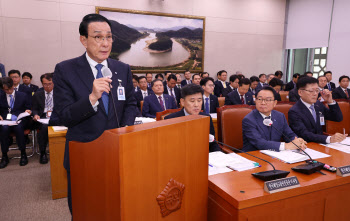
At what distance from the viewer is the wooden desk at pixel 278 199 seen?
117 cm

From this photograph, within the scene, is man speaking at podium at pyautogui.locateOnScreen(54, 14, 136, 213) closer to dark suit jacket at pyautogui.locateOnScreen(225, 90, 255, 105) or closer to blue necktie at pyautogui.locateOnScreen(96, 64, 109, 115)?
blue necktie at pyautogui.locateOnScreen(96, 64, 109, 115)

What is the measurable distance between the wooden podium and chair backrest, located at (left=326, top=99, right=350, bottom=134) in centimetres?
255

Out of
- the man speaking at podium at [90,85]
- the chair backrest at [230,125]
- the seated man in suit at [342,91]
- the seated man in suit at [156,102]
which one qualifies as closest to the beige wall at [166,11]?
the seated man in suit at [156,102]

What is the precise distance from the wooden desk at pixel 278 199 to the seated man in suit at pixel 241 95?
3346 millimetres

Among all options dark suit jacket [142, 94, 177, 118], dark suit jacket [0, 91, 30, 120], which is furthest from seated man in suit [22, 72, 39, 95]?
dark suit jacket [142, 94, 177, 118]

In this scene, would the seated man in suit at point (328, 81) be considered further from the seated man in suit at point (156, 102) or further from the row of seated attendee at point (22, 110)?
the row of seated attendee at point (22, 110)

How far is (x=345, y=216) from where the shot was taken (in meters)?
1.49

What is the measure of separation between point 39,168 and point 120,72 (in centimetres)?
308

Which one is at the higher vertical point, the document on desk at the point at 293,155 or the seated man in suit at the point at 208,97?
the seated man in suit at the point at 208,97

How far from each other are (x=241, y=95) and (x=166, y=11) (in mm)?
4224

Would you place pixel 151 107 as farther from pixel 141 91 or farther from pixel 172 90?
pixel 172 90

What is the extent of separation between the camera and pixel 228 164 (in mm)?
1608

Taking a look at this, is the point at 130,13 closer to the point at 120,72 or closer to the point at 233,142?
the point at 233,142

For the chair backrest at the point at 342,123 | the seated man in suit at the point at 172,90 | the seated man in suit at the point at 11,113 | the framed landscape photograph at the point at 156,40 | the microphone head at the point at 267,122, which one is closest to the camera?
the microphone head at the point at 267,122
